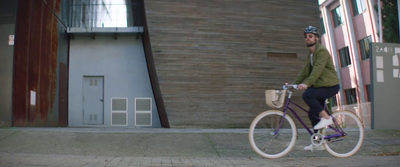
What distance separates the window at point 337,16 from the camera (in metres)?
26.0

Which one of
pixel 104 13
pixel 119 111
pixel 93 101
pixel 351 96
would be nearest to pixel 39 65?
A: pixel 104 13

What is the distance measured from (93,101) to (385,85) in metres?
10.3

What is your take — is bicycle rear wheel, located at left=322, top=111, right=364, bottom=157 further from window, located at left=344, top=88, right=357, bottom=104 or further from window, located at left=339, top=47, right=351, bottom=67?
window, located at left=339, top=47, right=351, bottom=67

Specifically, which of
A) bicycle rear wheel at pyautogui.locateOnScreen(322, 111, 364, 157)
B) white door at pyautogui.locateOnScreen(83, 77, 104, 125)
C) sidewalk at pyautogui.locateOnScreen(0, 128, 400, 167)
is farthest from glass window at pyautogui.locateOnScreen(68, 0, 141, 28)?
bicycle rear wheel at pyautogui.locateOnScreen(322, 111, 364, 157)

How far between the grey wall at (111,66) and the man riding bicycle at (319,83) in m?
9.78

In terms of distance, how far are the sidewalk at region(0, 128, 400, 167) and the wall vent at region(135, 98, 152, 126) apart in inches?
294

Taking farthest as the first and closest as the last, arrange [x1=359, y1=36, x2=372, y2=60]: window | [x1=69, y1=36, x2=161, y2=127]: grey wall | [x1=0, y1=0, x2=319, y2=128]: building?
[x1=359, y1=36, x2=372, y2=60]: window < [x1=69, y1=36, x2=161, y2=127]: grey wall < [x1=0, y1=0, x2=319, y2=128]: building

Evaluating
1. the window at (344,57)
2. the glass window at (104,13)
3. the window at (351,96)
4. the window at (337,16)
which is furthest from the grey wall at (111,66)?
the window at (337,16)

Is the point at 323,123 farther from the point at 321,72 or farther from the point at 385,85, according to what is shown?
the point at 385,85

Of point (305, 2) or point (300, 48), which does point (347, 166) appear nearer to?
point (300, 48)

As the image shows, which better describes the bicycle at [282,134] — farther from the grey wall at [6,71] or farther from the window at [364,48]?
the window at [364,48]

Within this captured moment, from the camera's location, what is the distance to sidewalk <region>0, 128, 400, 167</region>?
4.68 metres

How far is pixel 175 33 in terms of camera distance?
1070cm

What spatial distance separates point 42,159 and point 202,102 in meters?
6.12
